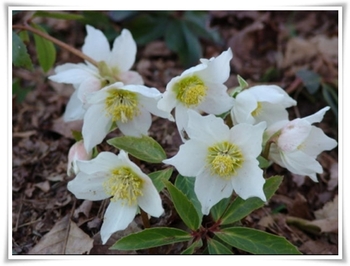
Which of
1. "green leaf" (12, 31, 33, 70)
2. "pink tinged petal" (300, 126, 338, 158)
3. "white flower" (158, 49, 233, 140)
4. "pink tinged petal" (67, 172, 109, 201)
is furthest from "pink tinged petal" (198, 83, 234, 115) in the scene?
"green leaf" (12, 31, 33, 70)

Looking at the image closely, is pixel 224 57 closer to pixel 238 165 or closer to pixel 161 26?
pixel 238 165

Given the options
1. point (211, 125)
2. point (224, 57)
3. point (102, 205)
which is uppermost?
point (224, 57)

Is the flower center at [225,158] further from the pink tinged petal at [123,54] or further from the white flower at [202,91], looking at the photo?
the pink tinged petal at [123,54]

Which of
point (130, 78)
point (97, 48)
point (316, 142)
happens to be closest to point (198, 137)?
Answer: point (316, 142)

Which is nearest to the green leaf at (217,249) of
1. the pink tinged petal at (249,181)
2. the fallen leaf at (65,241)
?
the pink tinged petal at (249,181)

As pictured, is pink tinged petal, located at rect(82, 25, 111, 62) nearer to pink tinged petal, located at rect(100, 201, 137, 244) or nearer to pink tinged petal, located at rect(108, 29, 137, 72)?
pink tinged petal, located at rect(108, 29, 137, 72)

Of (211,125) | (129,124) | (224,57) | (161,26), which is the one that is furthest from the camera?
(161,26)
